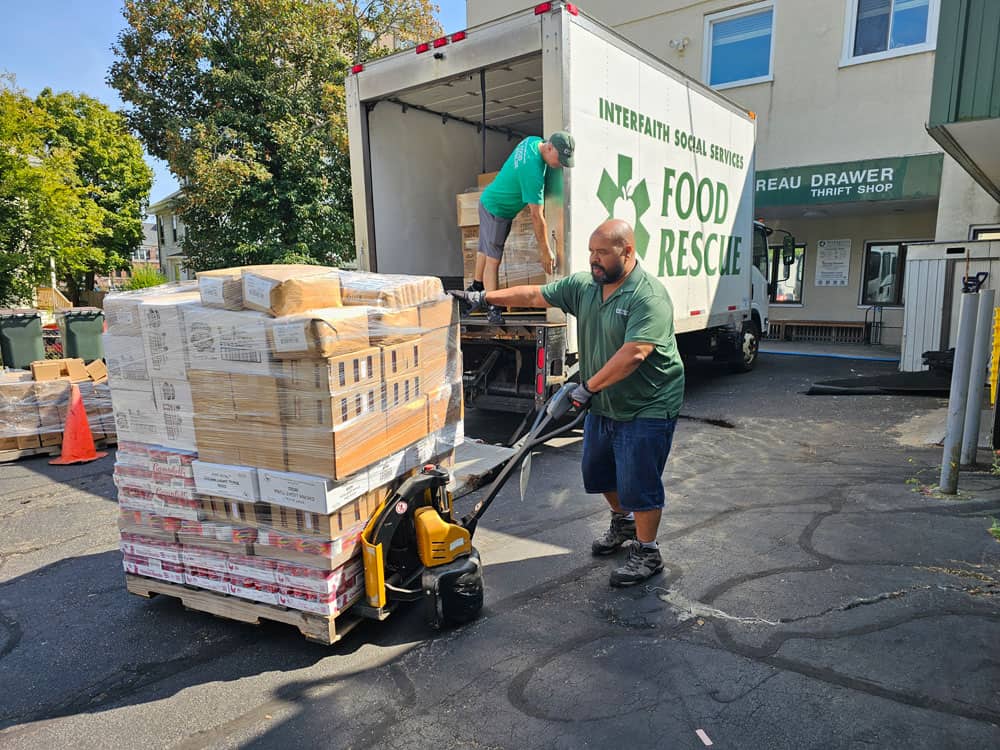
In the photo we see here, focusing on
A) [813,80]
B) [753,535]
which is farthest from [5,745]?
[813,80]

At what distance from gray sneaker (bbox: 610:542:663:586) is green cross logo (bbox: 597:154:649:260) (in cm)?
338

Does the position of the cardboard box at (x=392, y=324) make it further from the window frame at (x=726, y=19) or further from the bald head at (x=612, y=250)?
the window frame at (x=726, y=19)

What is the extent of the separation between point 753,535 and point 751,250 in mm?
6532

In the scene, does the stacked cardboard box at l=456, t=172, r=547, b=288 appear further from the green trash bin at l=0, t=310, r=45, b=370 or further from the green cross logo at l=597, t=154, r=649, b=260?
the green trash bin at l=0, t=310, r=45, b=370

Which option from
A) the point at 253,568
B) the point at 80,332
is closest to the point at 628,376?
the point at 253,568

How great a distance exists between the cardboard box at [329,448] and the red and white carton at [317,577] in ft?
1.46

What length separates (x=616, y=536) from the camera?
13.3 feet

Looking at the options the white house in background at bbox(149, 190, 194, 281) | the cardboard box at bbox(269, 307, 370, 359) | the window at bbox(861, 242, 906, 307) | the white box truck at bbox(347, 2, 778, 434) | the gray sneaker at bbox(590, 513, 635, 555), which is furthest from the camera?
the white house in background at bbox(149, 190, 194, 281)

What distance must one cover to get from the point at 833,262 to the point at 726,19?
598cm

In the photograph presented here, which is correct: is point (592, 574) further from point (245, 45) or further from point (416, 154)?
point (245, 45)

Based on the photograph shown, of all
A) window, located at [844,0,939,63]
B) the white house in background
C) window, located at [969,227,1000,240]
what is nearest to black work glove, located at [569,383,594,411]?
window, located at [969,227,1000,240]

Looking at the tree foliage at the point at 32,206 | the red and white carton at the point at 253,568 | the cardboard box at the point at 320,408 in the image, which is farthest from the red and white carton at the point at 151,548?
the tree foliage at the point at 32,206

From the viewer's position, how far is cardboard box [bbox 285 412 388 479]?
277cm

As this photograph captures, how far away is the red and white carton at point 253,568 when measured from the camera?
3.00 m
